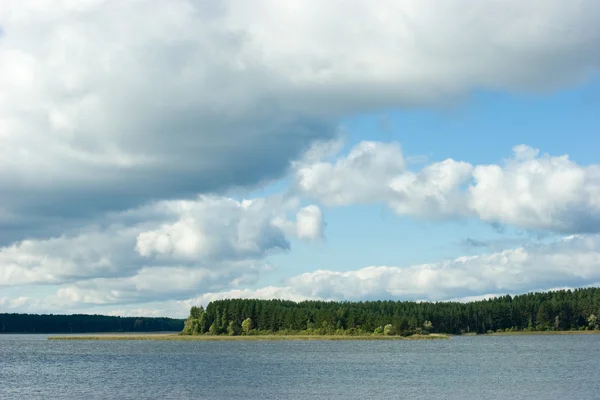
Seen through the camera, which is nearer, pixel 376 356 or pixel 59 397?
pixel 59 397

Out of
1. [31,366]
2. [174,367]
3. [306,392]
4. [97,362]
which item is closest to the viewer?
[306,392]

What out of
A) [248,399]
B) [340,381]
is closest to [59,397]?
[248,399]

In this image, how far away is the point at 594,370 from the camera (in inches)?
3903

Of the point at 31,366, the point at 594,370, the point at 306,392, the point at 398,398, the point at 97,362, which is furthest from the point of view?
the point at 97,362

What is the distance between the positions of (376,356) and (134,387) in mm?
67110

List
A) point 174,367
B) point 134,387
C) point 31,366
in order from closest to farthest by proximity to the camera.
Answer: point 134,387, point 174,367, point 31,366

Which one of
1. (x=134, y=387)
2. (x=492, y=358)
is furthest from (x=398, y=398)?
(x=492, y=358)

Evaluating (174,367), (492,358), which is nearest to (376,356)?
(492,358)

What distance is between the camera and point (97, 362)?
5418 inches

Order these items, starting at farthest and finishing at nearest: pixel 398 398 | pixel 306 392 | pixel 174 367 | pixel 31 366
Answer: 1. pixel 31 366
2. pixel 174 367
3. pixel 306 392
4. pixel 398 398

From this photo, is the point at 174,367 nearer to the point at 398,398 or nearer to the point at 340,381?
the point at 340,381

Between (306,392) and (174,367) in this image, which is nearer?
(306,392)

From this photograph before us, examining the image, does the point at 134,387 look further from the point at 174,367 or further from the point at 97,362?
the point at 97,362

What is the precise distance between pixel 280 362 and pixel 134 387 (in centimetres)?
4388
